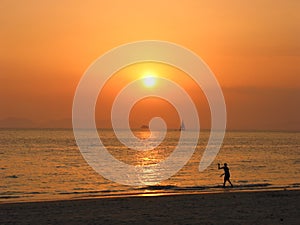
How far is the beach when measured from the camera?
1955 centimetres

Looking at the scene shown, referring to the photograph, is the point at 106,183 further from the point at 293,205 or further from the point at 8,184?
the point at 293,205

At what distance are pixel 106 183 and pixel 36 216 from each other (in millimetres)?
22525

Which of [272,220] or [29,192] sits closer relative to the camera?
[272,220]

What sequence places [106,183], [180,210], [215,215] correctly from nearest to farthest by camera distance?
[215,215], [180,210], [106,183]

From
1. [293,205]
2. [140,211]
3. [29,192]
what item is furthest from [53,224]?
[29,192]

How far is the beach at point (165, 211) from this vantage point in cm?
1955

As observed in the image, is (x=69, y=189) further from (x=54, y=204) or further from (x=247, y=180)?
(x=247, y=180)

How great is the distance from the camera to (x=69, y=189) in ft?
129

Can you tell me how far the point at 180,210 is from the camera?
22406mm

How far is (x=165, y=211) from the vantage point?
2205 centimetres

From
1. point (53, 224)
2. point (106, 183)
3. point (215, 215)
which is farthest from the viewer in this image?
point (106, 183)

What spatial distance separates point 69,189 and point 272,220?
23.1 meters

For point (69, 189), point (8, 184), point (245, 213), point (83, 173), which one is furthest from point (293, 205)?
point (83, 173)

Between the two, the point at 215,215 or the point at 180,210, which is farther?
the point at 180,210
